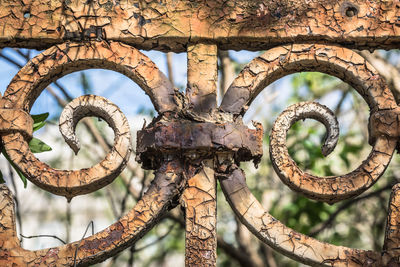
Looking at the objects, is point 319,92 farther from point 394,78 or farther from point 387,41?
point 387,41

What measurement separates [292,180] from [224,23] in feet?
2.01

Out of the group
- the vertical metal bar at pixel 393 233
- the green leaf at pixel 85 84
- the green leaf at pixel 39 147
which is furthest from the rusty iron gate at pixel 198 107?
the green leaf at pixel 85 84

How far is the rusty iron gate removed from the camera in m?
1.87

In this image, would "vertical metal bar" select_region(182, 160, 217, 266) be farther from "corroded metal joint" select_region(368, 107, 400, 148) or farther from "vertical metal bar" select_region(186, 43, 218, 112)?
"corroded metal joint" select_region(368, 107, 400, 148)

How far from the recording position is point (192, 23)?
6.76ft

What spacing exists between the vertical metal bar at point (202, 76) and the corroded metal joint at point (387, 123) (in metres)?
0.57

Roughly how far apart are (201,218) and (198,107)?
14.9 inches

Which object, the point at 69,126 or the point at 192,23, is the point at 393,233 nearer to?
the point at 192,23

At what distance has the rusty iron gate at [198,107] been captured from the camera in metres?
1.87

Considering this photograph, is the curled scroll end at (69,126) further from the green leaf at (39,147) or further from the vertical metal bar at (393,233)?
the vertical metal bar at (393,233)

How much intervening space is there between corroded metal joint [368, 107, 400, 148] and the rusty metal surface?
28cm

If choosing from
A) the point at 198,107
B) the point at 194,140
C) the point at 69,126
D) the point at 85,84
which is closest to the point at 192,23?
the point at 198,107

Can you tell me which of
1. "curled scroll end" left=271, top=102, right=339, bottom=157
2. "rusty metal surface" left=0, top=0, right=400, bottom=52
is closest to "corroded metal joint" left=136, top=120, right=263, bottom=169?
"curled scroll end" left=271, top=102, right=339, bottom=157

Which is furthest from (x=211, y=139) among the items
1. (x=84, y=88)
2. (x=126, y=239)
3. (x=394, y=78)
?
(x=84, y=88)
